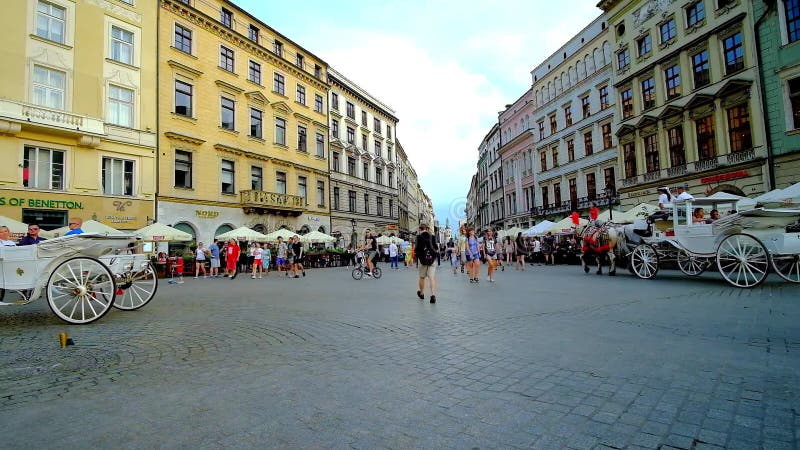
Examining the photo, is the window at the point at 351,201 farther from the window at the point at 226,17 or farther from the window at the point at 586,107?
the window at the point at 586,107

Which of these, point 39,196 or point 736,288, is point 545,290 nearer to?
point 736,288

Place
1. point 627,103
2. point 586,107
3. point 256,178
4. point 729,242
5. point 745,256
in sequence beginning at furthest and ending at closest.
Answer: point 586,107, point 256,178, point 627,103, point 729,242, point 745,256

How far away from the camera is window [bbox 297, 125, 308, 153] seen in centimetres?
3731

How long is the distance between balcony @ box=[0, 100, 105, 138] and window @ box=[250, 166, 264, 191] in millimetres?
10892

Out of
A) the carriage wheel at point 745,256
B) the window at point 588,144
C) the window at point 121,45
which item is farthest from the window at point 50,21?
the window at point 588,144

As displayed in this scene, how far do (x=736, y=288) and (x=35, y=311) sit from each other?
49.3 ft

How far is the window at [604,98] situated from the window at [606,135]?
63.6 inches

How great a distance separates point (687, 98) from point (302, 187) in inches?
1150

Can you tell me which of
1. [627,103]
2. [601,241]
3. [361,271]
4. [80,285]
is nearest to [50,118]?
[361,271]

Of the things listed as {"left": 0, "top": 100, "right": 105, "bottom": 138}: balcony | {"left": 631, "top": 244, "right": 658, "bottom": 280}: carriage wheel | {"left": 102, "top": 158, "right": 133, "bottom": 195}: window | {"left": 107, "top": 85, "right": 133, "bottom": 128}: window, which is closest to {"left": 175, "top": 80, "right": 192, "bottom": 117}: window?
{"left": 107, "top": 85, "right": 133, "bottom": 128}: window

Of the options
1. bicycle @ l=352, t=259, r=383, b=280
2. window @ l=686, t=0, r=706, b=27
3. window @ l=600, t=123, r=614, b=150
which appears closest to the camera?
bicycle @ l=352, t=259, r=383, b=280

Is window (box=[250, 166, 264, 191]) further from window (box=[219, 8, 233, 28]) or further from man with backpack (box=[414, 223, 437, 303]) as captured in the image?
man with backpack (box=[414, 223, 437, 303])

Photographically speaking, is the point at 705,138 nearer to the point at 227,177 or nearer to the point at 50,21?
the point at 227,177

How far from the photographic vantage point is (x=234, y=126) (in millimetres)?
31078
